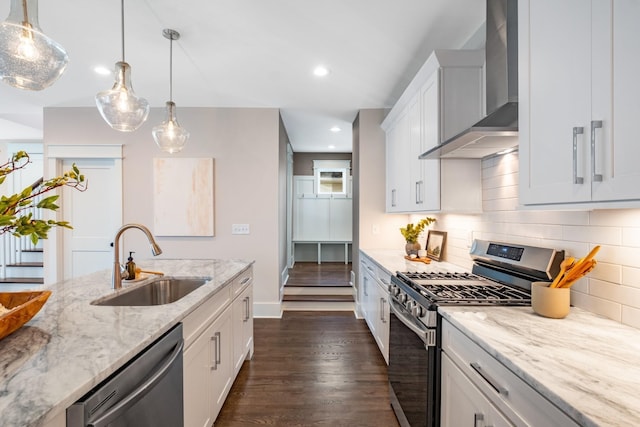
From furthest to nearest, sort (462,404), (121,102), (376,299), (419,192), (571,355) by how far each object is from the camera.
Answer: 1. (376,299)
2. (419,192)
3. (121,102)
4. (462,404)
5. (571,355)

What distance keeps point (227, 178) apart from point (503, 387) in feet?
11.6

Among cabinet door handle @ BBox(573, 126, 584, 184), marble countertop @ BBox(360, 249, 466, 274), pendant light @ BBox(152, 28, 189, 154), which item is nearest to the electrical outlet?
pendant light @ BBox(152, 28, 189, 154)

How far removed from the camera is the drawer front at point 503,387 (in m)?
0.78

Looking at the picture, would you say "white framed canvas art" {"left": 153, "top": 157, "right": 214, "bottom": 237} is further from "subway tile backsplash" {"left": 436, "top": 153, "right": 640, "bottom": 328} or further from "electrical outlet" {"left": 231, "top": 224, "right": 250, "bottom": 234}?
"subway tile backsplash" {"left": 436, "top": 153, "right": 640, "bottom": 328}

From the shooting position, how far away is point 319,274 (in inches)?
209

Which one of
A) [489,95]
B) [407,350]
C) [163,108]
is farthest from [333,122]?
[407,350]

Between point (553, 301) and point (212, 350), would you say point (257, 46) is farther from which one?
point (553, 301)

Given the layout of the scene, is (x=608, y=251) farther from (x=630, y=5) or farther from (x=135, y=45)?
(x=135, y=45)

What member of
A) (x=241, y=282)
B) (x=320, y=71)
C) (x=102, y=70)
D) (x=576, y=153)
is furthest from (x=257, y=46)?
(x=576, y=153)

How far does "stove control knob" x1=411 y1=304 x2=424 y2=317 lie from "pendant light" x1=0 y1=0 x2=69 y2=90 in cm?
205

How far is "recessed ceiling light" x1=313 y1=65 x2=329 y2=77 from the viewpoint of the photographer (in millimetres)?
2769

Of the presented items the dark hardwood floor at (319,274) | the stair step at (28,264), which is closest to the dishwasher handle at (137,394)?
the dark hardwood floor at (319,274)

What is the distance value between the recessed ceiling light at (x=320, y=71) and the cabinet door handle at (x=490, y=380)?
2609 mm

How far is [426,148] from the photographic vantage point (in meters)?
2.31
